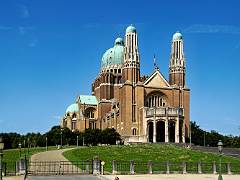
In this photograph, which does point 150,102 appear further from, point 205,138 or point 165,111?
point 205,138

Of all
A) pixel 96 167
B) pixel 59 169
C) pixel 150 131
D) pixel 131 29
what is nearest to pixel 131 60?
pixel 131 29

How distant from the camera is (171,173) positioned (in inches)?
1852

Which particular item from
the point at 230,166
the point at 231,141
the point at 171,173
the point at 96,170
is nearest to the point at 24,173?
the point at 96,170

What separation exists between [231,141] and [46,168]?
94640 millimetres

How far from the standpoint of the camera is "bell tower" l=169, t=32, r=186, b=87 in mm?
115125

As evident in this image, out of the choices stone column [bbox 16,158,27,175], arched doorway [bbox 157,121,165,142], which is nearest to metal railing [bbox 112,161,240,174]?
stone column [bbox 16,158,27,175]

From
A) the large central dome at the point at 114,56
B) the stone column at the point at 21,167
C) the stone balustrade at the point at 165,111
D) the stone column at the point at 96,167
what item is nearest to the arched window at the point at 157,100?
the stone balustrade at the point at 165,111

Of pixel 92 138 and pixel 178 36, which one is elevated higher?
pixel 178 36

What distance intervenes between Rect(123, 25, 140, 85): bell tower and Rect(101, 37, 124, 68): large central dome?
19922 millimetres

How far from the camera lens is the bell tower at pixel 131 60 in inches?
4377

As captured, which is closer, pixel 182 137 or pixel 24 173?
pixel 24 173

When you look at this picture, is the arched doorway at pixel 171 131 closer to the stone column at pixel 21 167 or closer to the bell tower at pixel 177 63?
the bell tower at pixel 177 63

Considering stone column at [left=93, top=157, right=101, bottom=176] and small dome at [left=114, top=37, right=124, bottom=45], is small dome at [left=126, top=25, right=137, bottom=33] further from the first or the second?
stone column at [left=93, top=157, right=101, bottom=176]

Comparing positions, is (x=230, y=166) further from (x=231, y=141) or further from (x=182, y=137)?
(x=231, y=141)
